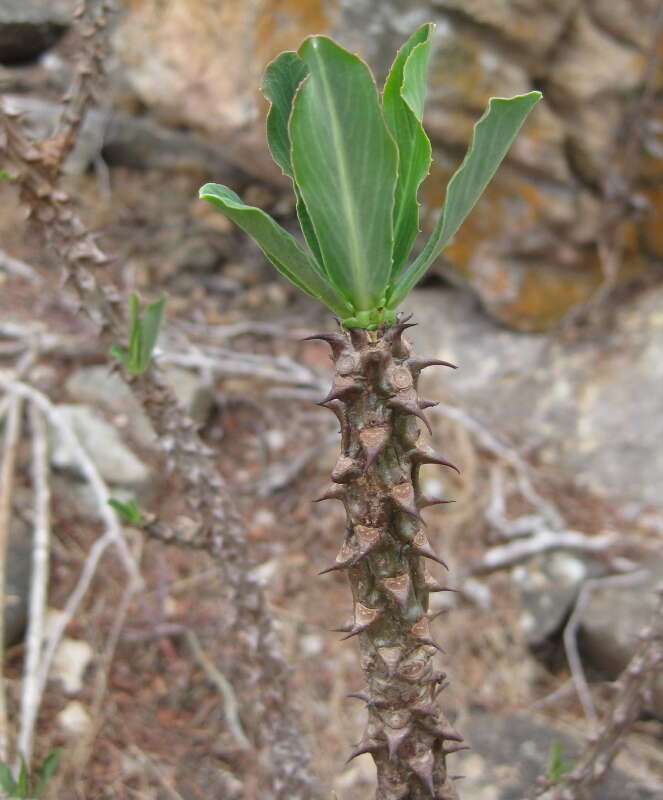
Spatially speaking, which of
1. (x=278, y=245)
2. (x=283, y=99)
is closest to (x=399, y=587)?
(x=278, y=245)

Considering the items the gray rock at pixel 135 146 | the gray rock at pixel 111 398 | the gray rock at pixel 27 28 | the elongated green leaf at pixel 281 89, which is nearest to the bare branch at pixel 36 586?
the gray rock at pixel 111 398

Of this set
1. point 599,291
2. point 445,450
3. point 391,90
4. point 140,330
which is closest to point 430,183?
point 599,291

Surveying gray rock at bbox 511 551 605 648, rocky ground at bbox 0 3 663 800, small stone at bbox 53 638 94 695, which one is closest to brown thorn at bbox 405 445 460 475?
rocky ground at bbox 0 3 663 800

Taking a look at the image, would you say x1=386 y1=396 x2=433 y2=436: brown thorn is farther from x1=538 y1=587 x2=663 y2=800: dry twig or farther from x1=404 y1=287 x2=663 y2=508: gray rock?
x1=404 y1=287 x2=663 y2=508: gray rock

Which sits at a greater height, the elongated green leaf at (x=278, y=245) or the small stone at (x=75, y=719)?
the elongated green leaf at (x=278, y=245)

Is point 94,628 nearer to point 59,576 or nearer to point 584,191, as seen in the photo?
Result: point 59,576

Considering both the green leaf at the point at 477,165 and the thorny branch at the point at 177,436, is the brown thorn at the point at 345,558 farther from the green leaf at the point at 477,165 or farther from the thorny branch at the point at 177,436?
the thorny branch at the point at 177,436

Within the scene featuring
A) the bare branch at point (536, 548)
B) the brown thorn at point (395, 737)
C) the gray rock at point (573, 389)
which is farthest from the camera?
the gray rock at point (573, 389)
